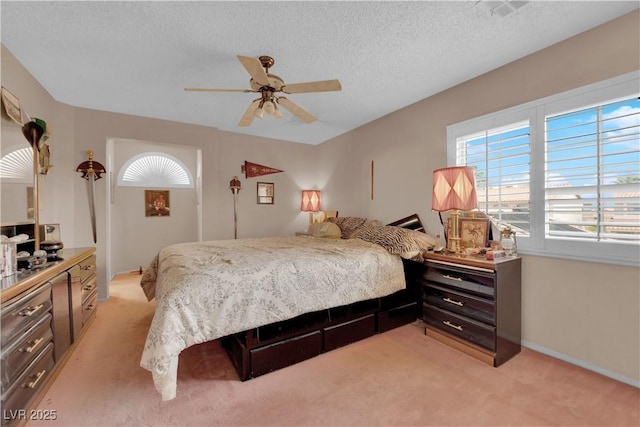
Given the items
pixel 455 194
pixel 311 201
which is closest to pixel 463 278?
pixel 455 194

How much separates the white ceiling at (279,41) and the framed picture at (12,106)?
42 centimetres

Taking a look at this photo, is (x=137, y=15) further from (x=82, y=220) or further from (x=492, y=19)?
(x=82, y=220)

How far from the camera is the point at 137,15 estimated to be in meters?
1.78

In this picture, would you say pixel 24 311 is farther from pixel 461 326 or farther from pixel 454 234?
pixel 454 234

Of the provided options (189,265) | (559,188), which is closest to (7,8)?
(189,265)

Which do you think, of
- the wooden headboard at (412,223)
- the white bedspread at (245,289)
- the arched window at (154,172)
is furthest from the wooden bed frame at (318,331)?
the arched window at (154,172)

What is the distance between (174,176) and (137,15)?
3.99 m

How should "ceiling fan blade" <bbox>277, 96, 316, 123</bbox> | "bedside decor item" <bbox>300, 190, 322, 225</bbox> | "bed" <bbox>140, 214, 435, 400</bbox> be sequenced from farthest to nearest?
"bedside decor item" <bbox>300, 190, 322, 225</bbox> → "ceiling fan blade" <bbox>277, 96, 316, 123</bbox> → "bed" <bbox>140, 214, 435, 400</bbox>

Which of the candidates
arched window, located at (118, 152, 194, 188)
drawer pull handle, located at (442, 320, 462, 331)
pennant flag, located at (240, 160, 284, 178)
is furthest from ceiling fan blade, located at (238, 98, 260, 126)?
arched window, located at (118, 152, 194, 188)

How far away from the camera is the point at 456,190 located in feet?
7.68

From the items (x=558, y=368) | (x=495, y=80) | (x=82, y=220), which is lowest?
Result: (x=558, y=368)

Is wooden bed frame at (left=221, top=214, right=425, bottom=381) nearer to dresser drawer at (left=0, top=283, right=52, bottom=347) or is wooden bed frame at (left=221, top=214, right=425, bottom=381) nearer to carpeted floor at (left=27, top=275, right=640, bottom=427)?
carpeted floor at (left=27, top=275, right=640, bottom=427)

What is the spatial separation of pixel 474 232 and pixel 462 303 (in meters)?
0.75

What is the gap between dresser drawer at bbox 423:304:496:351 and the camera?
2.04 metres
